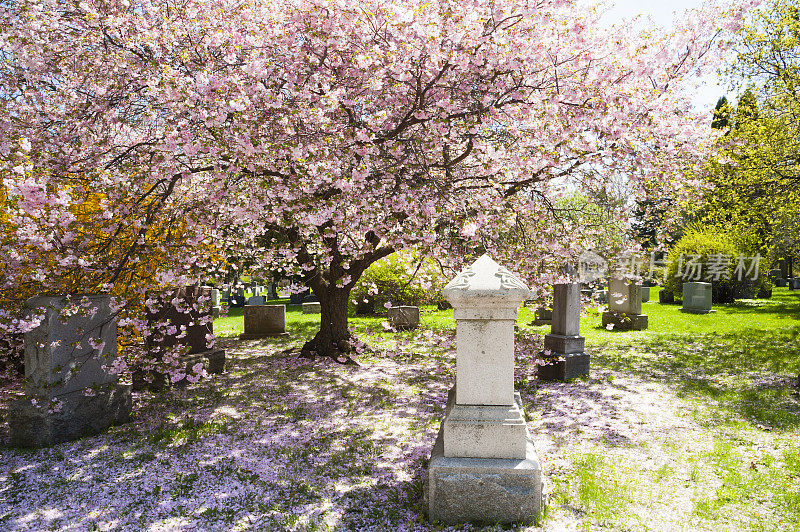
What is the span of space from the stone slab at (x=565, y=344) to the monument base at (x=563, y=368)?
0.29 ft

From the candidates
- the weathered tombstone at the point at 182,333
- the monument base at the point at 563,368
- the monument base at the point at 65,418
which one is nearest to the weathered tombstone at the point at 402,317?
the monument base at the point at 563,368

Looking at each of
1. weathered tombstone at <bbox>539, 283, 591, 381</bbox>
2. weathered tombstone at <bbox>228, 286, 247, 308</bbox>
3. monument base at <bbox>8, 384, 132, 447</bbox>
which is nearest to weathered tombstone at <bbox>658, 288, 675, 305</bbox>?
weathered tombstone at <bbox>539, 283, 591, 381</bbox>

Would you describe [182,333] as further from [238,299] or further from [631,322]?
[238,299]

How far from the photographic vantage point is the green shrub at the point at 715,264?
21969 millimetres

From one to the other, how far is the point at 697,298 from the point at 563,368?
1332 centimetres

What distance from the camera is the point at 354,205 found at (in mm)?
6344

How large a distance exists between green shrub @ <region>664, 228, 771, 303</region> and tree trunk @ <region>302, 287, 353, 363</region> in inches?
739

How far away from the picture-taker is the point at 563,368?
8539mm

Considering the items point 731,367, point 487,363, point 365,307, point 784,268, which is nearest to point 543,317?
point 731,367

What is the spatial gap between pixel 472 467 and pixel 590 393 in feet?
15.3

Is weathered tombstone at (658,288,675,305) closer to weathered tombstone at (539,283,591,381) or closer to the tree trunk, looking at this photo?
weathered tombstone at (539,283,591,381)

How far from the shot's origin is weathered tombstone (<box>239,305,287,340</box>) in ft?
45.2

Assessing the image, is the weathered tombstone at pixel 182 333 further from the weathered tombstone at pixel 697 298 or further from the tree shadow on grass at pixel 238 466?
the weathered tombstone at pixel 697 298

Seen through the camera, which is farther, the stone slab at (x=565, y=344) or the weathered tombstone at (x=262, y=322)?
the weathered tombstone at (x=262, y=322)
